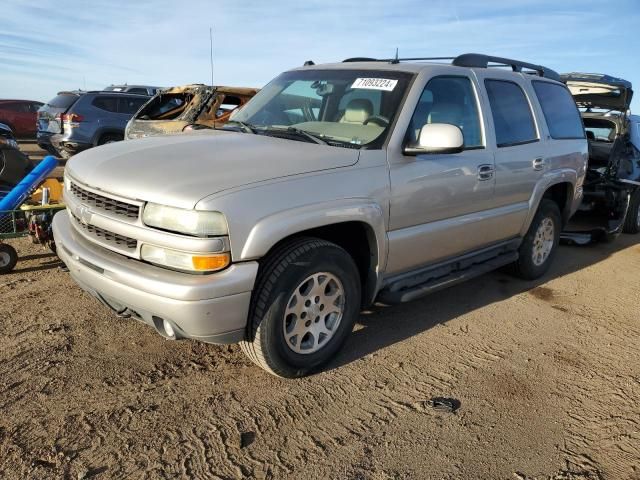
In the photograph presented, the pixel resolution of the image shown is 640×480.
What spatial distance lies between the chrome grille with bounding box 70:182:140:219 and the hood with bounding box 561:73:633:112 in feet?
22.5

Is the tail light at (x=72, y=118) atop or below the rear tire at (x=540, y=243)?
atop

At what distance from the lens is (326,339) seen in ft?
10.8

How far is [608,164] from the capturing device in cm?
718

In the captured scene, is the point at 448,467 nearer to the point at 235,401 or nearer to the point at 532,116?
the point at 235,401

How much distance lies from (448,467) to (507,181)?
103 inches

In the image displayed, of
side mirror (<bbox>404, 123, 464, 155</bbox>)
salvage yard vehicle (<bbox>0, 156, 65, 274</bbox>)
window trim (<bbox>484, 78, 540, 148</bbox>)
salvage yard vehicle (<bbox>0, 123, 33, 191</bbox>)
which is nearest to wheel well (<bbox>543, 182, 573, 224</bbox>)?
window trim (<bbox>484, 78, 540, 148</bbox>)

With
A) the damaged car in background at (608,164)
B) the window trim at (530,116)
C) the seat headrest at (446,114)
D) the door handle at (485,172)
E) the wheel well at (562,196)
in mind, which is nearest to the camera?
the seat headrest at (446,114)

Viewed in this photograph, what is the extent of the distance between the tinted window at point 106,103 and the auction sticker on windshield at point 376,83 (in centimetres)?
1027

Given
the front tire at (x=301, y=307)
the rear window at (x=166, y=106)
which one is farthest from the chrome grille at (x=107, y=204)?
the rear window at (x=166, y=106)

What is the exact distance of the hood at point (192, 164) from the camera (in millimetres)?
2717

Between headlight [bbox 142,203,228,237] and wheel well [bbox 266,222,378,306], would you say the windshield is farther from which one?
headlight [bbox 142,203,228,237]

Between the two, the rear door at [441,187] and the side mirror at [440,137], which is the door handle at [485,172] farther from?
the side mirror at [440,137]

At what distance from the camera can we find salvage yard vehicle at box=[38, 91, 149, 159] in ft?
39.1

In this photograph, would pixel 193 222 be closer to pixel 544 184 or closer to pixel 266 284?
pixel 266 284
